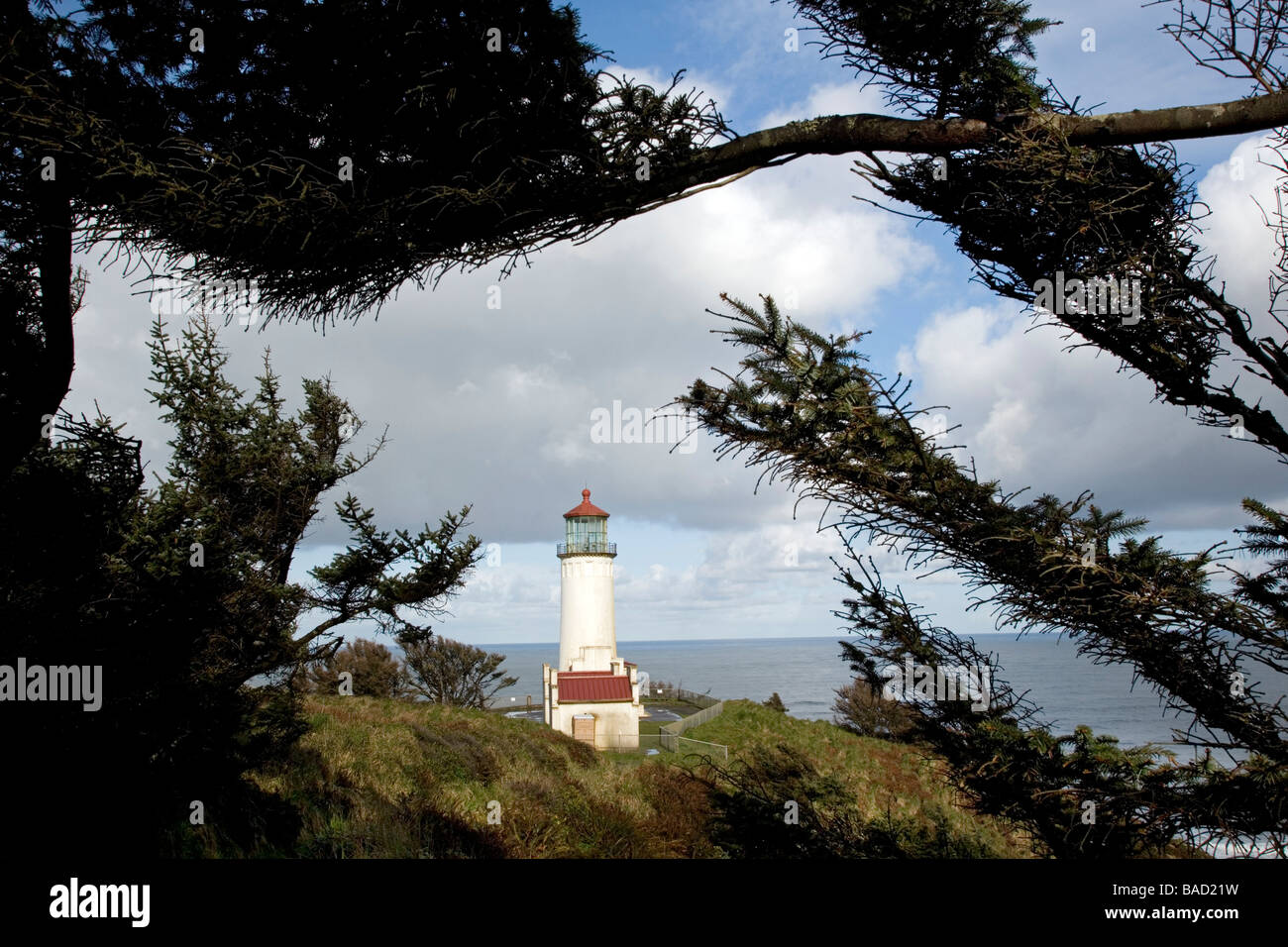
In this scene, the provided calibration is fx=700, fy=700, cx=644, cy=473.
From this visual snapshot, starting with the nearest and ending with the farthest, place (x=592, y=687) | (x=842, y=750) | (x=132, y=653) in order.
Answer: (x=132, y=653) → (x=842, y=750) → (x=592, y=687)

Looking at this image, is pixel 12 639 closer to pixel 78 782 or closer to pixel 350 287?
pixel 78 782

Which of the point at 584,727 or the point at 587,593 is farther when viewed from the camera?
the point at 587,593

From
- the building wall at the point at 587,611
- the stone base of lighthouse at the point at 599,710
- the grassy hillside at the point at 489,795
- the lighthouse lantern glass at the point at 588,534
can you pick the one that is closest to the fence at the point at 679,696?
the building wall at the point at 587,611

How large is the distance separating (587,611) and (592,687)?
4.30 m

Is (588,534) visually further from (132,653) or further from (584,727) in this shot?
(132,653)

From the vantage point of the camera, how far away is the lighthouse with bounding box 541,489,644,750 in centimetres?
3133

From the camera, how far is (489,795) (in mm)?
12773

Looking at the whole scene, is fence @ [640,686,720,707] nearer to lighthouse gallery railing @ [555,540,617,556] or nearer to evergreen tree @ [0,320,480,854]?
lighthouse gallery railing @ [555,540,617,556]

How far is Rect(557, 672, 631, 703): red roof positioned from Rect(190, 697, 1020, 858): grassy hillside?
312 inches

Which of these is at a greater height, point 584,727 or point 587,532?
point 587,532

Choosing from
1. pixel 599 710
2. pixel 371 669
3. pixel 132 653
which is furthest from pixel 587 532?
pixel 132 653

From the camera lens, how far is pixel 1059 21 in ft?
10.4

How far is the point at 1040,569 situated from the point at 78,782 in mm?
6866
